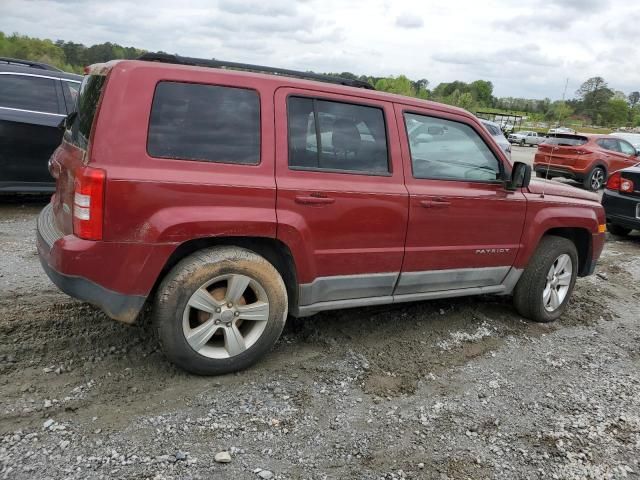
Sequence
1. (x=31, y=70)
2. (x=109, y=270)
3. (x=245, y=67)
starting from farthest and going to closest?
(x=31, y=70), (x=245, y=67), (x=109, y=270)

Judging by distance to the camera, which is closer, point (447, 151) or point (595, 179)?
A: point (447, 151)

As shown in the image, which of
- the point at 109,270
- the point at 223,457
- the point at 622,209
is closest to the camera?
the point at 223,457

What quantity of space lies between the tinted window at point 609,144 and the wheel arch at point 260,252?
14183mm

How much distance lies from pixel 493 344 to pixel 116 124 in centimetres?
312

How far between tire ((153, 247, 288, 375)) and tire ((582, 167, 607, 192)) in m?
13.4

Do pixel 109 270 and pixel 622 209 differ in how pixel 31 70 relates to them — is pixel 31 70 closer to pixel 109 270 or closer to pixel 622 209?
pixel 109 270

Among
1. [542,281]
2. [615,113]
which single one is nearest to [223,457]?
[542,281]

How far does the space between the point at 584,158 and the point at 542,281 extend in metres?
11.5

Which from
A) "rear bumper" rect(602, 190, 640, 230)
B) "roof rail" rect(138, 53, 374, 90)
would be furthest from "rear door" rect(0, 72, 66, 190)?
"rear bumper" rect(602, 190, 640, 230)

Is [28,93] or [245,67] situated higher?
[245,67]

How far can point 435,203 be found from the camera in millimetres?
3662

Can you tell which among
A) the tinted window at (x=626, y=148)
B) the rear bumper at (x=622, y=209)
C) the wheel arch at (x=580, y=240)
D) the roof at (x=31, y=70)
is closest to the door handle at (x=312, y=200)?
the wheel arch at (x=580, y=240)

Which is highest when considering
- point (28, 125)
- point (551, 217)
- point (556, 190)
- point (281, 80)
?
point (281, 80)

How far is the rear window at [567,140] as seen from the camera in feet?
48.0
